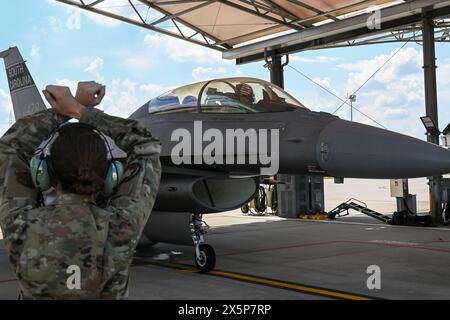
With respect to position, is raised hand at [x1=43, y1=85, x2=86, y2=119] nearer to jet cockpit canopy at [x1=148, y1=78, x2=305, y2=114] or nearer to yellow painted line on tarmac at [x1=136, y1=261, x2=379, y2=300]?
yellow painted line on tarmac at [x1=136, y1=261, x2=379, y2=300]

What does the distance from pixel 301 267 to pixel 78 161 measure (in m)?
6.26

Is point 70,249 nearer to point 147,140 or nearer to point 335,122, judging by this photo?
point 147,140

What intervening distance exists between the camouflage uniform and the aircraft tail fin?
10.1m

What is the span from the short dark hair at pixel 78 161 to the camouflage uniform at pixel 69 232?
4 cm

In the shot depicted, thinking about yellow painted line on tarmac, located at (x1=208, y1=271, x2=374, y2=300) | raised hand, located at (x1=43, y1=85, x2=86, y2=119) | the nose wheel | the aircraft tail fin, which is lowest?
yellow painted line on tarmac, located at (x1=208, y1=271, x2=374, y2=300)

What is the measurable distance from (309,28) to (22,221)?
14.2 m

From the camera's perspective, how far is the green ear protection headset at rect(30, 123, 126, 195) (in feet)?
4.81

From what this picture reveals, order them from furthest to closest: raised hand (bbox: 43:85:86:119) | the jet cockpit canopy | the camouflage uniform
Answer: the jet cockpit canopy → raised hand (bbox: 43:85:86:119) → the camouflage uniform

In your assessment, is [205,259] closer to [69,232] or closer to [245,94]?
[245,94]

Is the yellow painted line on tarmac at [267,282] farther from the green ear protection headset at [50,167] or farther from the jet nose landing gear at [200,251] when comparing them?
the green ear protection headset at [50,167]

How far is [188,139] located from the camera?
680cm

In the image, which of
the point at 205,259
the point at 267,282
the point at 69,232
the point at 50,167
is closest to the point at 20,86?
the point at 205,259

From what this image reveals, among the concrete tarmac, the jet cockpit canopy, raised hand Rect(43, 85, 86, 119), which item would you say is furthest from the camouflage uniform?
the jet cockpit canopy

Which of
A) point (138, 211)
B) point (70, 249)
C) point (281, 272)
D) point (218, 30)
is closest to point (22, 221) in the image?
point (70, 249)
